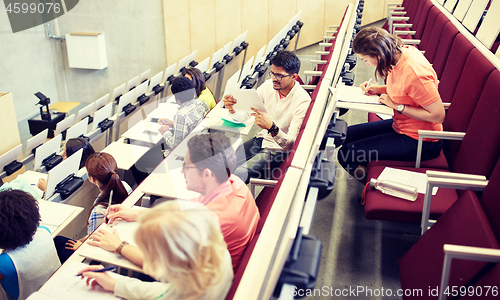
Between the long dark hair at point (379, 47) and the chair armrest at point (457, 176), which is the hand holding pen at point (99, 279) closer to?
the chair armrest at point (457, 176)

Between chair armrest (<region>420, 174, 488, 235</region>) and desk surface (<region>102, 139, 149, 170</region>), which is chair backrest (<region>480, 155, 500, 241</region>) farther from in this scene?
desk surface (<region>102, 139, 149, 170</region>)

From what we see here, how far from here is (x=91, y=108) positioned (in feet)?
14.7

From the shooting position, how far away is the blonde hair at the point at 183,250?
96 centimetres

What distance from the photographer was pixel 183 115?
2.72 metres

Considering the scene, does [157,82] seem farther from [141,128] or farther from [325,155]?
[325,155]

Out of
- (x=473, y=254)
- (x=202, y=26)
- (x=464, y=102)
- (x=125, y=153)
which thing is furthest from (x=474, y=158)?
(x=202, y=26)

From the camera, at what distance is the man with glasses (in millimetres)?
2316

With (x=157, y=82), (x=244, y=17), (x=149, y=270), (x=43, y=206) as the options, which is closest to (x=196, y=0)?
(x=244, y=17)

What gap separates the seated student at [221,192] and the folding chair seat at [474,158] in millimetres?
660

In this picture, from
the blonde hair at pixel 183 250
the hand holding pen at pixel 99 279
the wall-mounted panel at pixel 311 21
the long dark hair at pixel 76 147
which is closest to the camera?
the blonde hair at pixel 183 250

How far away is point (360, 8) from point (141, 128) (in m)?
3.40

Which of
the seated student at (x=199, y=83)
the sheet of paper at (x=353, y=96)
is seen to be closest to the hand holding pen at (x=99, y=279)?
the sheet of paper at (x=353, y=96)

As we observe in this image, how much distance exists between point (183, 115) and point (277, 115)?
70 centimetres

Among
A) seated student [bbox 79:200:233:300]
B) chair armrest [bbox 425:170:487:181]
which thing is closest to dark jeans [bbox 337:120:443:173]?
chair armrest [bbox 425:170:487:181]
